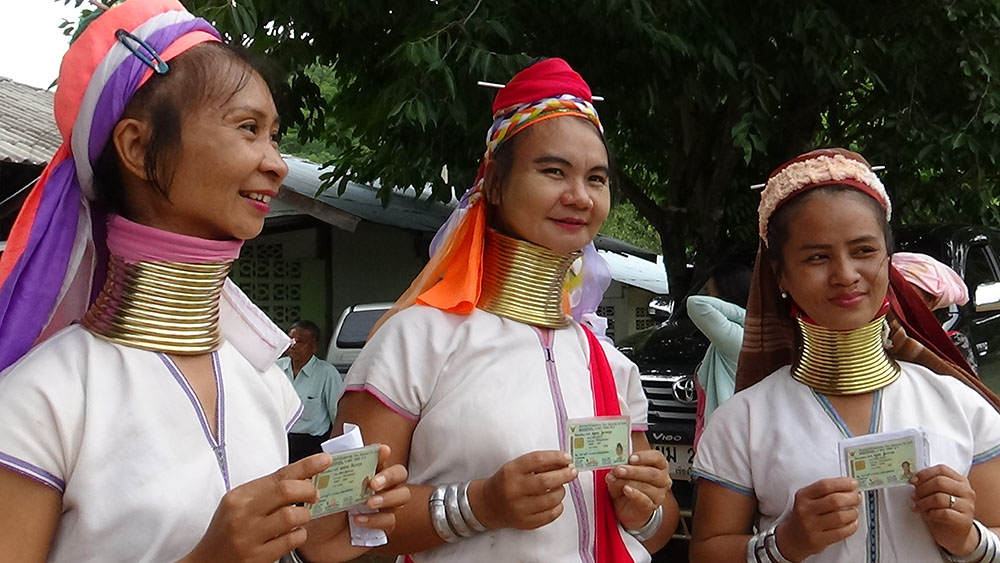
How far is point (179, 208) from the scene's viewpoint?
157cm

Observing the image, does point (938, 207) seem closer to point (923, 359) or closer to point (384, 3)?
point (384, 3)

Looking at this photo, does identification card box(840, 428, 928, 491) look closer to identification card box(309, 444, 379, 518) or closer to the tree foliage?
identification card box(309, 444, 379, 518)

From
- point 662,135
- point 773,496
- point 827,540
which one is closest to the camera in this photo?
point 827,540

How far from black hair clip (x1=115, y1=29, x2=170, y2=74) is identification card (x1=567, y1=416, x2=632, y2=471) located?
108 centimetres

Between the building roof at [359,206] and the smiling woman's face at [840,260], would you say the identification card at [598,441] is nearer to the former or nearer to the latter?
the smiling woman's face at [840,260]

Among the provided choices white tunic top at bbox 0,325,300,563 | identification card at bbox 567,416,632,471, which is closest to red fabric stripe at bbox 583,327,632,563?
identification card at bbox 567,416,632,471

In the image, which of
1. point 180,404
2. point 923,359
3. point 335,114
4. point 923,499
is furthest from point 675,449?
point 335,114

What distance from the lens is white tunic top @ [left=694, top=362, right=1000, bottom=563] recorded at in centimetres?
205

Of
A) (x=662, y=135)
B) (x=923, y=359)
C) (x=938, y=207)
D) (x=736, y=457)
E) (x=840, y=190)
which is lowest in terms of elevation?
(x=736, y=457)

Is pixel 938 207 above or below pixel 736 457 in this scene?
above

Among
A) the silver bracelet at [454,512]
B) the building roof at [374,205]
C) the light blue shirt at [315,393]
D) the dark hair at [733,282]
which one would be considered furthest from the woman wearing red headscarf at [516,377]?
the building roof at [374,205]

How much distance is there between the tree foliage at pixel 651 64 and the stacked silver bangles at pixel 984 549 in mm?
3690

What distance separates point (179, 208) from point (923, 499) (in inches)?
65.8

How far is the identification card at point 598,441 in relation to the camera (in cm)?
192
